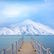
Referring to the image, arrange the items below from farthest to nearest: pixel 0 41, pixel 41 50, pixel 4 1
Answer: pixel 0 41 < pixel 4 1 < pixel 41 50

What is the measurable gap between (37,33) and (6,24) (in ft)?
2.60

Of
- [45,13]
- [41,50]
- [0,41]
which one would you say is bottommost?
[41,50]

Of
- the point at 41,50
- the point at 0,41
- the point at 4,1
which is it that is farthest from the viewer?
the point at 0,41

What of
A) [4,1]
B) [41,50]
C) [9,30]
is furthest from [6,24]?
[41,50]

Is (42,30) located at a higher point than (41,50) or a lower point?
higher

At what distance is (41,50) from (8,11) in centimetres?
186

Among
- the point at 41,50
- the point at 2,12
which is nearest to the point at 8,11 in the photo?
the point at 2,12

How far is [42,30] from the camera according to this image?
5.59 metres

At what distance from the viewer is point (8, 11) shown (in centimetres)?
549

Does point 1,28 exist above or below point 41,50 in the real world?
above

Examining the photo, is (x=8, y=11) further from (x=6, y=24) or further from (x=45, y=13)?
(x=45, y=13)

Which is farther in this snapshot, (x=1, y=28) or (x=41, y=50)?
(x=1, y=28)

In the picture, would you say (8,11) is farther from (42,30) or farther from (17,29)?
(42,30)

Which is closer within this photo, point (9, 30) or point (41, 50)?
point (41, 50)
